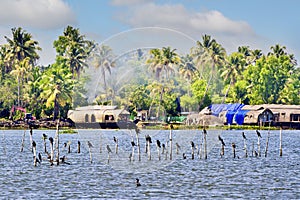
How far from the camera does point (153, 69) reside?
204 ft

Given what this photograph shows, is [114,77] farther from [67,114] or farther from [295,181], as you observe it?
[67,114]

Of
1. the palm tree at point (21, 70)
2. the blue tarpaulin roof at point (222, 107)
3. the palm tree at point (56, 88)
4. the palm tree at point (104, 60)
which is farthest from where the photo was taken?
the palm tree at point (21, 70)

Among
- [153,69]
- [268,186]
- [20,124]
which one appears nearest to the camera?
[268,186]

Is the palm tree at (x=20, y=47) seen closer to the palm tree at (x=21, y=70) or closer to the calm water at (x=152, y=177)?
the palm tree at (x=21, y=70)

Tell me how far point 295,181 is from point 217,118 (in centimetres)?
7822

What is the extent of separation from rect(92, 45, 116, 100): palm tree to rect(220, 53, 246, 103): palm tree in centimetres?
9596

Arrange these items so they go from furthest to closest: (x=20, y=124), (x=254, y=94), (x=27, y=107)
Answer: (x=254, y=94)
(x=27, y=107)
(x=20, y=124)

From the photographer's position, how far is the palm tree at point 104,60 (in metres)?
51.2

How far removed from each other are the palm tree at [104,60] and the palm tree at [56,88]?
219 feet

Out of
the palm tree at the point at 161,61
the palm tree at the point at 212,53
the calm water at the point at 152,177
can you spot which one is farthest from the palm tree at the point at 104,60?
the palm tree at the point at 212,53

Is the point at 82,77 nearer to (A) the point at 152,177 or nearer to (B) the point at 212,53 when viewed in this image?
(B) the point at 212,53

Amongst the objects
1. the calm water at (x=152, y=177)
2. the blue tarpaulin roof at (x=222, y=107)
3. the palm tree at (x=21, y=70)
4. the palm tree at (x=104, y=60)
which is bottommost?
the calm water at (x=152, y=177)

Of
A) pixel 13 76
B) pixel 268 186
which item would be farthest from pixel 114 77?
pixel 13 76

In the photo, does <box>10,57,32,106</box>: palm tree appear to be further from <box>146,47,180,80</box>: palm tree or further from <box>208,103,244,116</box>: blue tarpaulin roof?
<box>146,47,180,80</box>: palm tree
